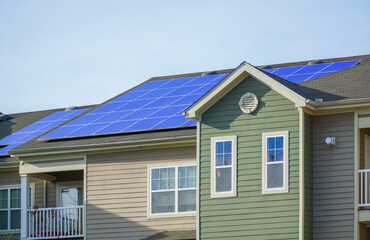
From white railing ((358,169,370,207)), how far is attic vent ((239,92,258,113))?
143 inches

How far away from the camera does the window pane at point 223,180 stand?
28.9 metres

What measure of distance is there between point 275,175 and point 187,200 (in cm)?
463

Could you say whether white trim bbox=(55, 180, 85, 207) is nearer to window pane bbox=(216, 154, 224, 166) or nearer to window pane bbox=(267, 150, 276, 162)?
window pane bbox=(216, 154, 224, 166)

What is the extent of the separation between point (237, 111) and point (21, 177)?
9.47 meters

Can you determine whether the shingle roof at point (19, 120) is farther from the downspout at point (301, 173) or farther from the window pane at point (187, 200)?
the downspout at point (301, 173)

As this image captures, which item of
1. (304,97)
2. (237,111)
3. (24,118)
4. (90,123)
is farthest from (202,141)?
(24,118)

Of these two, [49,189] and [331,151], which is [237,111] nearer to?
[331,151]

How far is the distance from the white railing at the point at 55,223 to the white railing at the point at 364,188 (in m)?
10.6

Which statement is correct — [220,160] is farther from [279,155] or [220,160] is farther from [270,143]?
[279,155]

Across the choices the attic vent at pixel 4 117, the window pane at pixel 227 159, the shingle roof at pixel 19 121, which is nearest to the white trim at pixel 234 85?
the window pane at pixel 227 159

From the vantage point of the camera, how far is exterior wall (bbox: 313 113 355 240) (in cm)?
2758

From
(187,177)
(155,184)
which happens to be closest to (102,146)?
(155,184)

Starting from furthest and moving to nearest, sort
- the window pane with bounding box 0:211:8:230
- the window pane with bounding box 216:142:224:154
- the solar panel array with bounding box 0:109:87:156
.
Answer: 1. the solar panel array with bounding box 0:109:87:156
2. the window pane with bounding box 0:211:8:230
3. the window pane with bounding box 216:142:224:154

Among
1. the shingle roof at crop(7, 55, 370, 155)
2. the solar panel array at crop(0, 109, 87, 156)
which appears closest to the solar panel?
the shingle roof at crop(7, 55, 370, 155)
